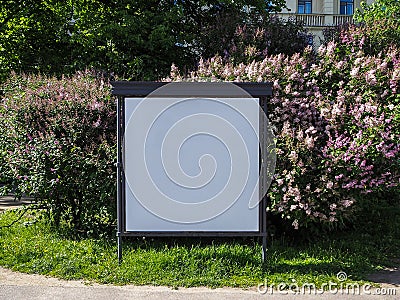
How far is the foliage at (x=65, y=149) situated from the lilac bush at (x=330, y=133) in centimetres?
206

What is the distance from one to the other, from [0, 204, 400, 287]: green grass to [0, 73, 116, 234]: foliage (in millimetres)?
537

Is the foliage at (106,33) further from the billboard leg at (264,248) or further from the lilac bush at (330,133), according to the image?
the billboard leg at (264,248)

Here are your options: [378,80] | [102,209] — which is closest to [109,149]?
[102,209]

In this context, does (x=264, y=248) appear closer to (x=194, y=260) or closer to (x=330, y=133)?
(x=194, y=260)

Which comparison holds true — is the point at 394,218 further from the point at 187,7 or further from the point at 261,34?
the point at 187,7

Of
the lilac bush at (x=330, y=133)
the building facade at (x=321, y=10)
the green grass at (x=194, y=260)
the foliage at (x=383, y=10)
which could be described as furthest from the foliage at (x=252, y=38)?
the building facade at (x=321, y=10)

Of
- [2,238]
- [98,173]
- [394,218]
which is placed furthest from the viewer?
[394,218]

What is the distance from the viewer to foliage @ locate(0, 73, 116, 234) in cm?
763

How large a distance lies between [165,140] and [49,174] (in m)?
1.95

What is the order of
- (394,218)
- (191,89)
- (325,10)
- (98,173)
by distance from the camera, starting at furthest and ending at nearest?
(325,10) → (394,218) → (98,173) → (191,89)

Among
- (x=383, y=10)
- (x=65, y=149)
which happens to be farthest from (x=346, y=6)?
(x=65, y=149)

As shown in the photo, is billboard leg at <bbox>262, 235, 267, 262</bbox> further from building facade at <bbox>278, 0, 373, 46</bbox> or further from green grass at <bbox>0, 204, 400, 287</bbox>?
building facade at <bbox>278, 0, 373, 46</bbox>

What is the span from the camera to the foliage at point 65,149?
763 cm

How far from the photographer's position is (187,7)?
1333 centimetres
